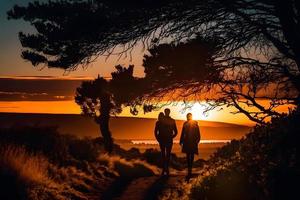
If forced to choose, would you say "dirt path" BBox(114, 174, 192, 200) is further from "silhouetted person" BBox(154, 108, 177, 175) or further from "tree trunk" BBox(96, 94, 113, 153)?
"tree trunk" BBox(96, 94, 113, 153)

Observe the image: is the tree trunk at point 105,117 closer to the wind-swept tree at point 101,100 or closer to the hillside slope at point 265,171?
the wind-swept tree at point 101,100

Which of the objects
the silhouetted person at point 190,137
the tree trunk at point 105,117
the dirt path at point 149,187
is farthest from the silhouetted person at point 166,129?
the tree trunk at point 105,117

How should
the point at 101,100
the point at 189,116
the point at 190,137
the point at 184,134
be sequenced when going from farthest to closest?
the point at 101,100
the point at 184,134
the point at 190,137
the point at 189,116

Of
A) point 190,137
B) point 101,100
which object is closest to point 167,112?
point 190,137

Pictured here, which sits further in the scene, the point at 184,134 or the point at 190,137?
the point at 184,134

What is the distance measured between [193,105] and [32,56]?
514cm

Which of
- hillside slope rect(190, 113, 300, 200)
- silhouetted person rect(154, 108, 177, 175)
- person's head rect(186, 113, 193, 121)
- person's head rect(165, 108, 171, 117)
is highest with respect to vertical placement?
person's head rect(165, 108, 171, 117)

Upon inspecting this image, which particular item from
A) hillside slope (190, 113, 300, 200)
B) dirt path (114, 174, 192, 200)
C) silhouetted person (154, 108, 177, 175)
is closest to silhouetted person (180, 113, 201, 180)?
silhouetted person (154, 108, 177, 175)

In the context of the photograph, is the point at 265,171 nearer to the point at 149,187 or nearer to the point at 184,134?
the point at 149,187

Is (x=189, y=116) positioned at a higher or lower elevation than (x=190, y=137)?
higher

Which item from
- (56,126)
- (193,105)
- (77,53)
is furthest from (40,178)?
(56,126)

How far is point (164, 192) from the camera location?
13.2 metres

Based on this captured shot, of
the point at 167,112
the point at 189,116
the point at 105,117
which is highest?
the point at 105,117

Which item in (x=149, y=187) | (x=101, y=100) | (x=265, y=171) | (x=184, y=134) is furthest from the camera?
(x=101, y=100)
